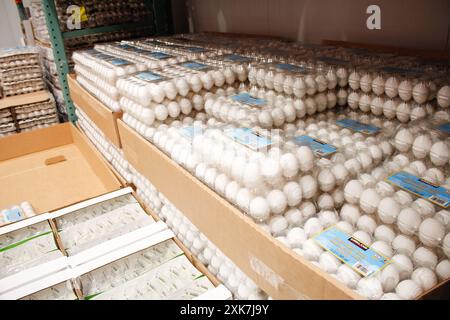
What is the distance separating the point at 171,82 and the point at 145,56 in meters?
0.67

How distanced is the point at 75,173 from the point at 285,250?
217 centimetres

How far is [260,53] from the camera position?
1900mm

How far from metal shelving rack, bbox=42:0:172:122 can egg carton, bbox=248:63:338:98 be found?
1788 mm

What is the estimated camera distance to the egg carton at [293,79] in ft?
4.73

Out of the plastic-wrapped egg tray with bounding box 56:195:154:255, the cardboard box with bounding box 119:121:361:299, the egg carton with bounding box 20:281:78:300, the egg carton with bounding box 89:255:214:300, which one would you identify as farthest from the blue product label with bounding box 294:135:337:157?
the egg carton with bounding box 20:281:78:300

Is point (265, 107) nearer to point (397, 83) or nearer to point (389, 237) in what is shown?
point (397, 83)

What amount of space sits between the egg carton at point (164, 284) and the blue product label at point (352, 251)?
47 cm

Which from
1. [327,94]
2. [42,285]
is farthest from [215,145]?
[42,285]

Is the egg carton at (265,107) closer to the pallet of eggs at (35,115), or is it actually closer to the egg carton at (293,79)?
the egg carton at (293,79)

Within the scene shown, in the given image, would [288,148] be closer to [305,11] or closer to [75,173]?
[305,11]

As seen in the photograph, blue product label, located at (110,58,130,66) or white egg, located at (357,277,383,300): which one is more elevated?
blue product label, located at (110,58,130,66)

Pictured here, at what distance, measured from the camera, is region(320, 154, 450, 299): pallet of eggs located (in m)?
0.80

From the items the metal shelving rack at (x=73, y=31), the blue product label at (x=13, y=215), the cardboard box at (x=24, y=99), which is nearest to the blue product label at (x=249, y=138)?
the blue product label at (x=13, y=215)

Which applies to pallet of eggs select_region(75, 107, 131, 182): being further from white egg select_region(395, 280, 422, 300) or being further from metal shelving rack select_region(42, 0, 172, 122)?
white egg select_region(395, 280, 422, 300)
